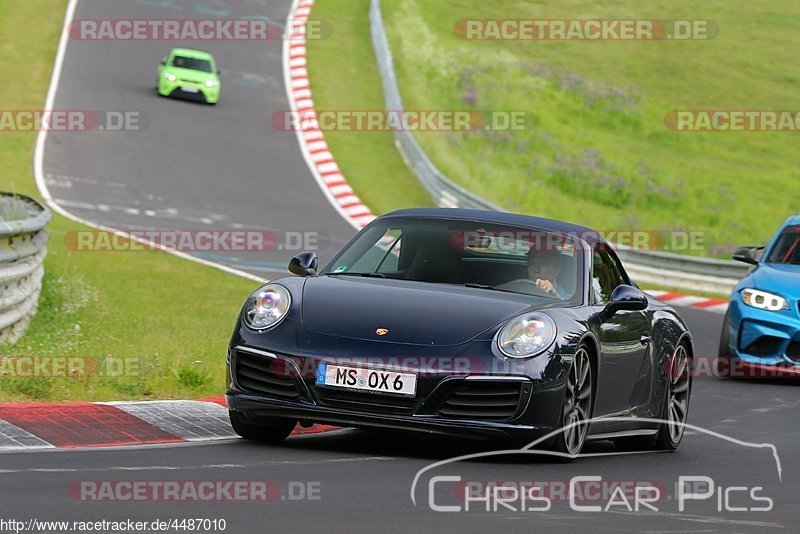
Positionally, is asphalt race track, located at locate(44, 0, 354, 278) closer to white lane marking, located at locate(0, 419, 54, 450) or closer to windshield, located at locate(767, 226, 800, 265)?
windshield, located at locate(767, 226, 800, 265)

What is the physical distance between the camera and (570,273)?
354 inches

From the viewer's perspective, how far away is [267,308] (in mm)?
8289

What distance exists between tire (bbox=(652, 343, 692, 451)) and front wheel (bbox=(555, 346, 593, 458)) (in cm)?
137

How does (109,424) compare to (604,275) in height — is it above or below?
below

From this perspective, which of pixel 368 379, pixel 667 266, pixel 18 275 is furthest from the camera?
pixel 667 266

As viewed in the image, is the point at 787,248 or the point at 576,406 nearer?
the point at 576,406

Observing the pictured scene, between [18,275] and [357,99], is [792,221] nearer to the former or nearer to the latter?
[18,275]

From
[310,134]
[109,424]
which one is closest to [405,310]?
[109,424]

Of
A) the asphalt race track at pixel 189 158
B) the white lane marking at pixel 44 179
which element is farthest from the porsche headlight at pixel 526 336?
the asphalt race track at pixel 189 158

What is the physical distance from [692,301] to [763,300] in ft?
28.0

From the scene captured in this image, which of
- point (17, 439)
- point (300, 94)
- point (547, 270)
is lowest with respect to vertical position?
point (17, 439)

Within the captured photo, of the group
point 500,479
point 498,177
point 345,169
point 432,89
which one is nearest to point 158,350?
point 500,479

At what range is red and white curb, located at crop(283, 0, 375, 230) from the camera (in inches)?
1069

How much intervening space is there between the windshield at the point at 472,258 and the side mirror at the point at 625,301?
0.19 m
